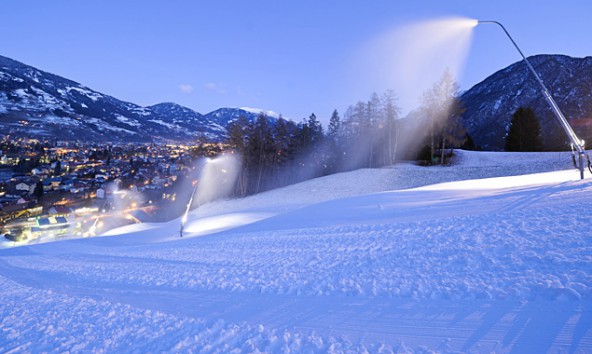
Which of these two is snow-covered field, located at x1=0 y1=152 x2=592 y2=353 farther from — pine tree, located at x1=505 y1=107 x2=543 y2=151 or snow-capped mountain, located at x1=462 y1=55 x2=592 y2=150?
snow-capped mountain, located at x1=462 y1=55 x2=592 y2=150

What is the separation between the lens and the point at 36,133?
161 meters

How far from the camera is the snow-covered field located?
327cm

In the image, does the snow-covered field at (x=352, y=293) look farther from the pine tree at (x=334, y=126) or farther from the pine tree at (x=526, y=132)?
the pine tree at (x=334, y=126)

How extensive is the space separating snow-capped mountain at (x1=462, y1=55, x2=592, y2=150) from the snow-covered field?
91.6 meters

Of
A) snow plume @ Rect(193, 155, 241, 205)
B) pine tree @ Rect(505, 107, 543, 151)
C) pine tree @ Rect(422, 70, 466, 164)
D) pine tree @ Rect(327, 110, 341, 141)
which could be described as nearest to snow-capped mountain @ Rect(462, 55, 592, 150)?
pine tree @ Rect(505, 107, 543, 151)

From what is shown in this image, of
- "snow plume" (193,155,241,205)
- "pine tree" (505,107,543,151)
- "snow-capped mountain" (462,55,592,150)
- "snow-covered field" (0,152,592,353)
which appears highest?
"snow-capped mountain" (462,55,592,150)

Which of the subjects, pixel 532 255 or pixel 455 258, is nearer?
pixel 532 255

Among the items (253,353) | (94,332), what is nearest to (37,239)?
(94,332)

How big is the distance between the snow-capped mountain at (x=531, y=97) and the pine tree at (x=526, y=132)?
42.3 metres

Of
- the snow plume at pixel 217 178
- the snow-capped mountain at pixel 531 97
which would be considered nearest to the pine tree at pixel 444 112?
the snow plume at pixel 217 178

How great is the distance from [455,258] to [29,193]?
289ft

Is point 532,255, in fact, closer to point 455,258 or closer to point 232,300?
point 455,258

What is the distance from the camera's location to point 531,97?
102 meters

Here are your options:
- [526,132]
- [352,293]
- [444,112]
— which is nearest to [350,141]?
[444,112]
